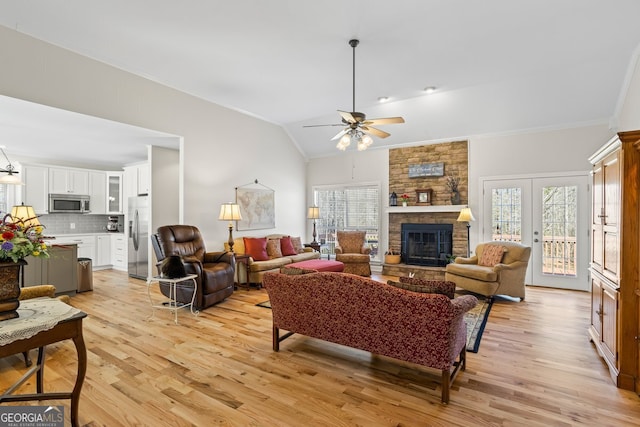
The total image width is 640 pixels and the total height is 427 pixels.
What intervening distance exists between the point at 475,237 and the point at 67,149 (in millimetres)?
8505

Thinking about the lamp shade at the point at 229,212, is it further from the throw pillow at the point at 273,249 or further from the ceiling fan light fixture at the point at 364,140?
the ceiling fan light fixture at the point at 364,140

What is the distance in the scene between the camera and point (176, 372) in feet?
8.79

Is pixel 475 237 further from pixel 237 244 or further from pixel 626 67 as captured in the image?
pixel 237 244

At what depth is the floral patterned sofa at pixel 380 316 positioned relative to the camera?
→ 226cm

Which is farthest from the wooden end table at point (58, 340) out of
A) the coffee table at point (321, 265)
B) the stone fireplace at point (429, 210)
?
the stone fireplace at point (429, 210)

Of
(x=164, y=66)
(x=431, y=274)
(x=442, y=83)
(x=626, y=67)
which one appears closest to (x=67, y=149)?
(x=164, y=66)

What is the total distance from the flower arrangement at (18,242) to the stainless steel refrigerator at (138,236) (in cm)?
455

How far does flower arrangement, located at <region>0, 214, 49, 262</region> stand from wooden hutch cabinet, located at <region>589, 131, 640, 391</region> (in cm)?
400

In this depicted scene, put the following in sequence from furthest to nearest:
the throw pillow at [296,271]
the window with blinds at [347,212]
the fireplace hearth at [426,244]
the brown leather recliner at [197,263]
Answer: the window with blinds at [347,212] < the fireplace hearth at [426,244] < the brown leather recliner at [197,263] < the throw pillow at [296,271]

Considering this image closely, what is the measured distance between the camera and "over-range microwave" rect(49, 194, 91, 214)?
7.05 m

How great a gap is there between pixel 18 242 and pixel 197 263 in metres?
2.63

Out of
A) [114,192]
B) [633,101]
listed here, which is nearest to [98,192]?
[114,192]

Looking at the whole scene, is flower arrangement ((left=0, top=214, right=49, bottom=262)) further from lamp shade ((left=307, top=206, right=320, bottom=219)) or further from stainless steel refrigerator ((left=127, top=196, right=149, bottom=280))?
lamp shade ((left=307, top=206, right=320, bottom=219))

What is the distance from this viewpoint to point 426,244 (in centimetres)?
682
